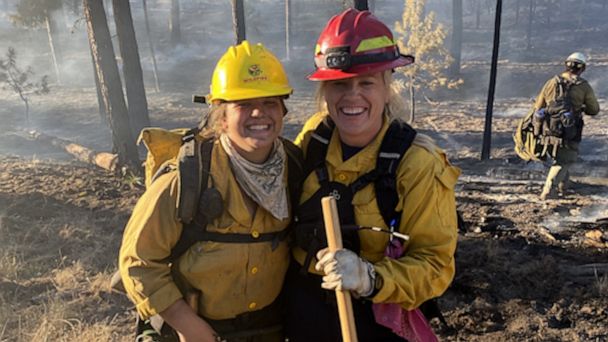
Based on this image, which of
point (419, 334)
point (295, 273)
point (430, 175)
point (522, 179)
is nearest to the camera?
point (430, 175)

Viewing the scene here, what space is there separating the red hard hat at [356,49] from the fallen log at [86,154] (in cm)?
870

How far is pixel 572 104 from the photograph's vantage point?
8.46m

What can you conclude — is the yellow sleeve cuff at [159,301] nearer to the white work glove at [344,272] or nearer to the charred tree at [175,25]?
the white work glove at [344,272]

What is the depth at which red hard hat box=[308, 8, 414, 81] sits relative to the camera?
229 centimetres

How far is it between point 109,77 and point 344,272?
8975 mm

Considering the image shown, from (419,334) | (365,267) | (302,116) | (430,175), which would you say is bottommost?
(302,116)

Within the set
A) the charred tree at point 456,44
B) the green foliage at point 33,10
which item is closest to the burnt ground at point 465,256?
the green foliage at point 33,10

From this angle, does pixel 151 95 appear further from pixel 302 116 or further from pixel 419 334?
pixel 419 334

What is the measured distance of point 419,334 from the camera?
7.76 feet

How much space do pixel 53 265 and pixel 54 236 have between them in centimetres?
96

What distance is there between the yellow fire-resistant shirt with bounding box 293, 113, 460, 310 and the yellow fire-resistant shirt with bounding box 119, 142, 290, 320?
1.48 ft

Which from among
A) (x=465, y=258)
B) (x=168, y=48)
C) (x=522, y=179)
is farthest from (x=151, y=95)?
(x=465, y=258)

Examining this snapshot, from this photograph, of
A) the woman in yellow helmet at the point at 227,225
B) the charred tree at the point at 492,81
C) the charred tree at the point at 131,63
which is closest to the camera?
the woman in yellow helmet at the point at 227,225

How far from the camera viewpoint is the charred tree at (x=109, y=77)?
31.8 feet
